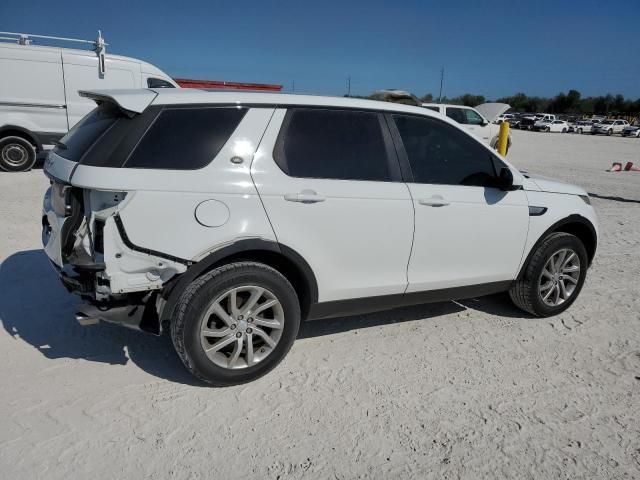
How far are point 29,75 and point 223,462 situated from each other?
10.6 m

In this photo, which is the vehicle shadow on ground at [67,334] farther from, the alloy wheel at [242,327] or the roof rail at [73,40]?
the roof rail at [73,40]

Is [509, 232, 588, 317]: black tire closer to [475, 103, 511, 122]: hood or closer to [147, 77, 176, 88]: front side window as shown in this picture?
[147, 77, 176, 88]: front side window

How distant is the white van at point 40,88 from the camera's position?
1027cm

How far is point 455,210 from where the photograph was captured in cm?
365

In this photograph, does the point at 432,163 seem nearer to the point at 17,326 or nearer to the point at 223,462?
the point at 223,462

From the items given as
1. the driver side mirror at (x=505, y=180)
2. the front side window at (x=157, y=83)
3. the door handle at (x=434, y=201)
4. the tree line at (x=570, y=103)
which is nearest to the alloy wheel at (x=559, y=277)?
the driver side mirror at (x=505, y=180)

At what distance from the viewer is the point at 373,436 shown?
9.09ft

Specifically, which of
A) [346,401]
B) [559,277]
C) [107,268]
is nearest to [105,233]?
[107,268]

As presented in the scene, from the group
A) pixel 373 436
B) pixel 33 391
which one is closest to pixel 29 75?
pixel 33 391

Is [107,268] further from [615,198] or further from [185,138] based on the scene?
[615,198]

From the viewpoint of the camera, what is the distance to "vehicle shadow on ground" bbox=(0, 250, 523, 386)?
3.48 meters

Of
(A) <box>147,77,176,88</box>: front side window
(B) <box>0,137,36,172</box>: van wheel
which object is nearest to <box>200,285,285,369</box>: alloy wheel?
(B) <box>0,137,36,172</box>: van wheel

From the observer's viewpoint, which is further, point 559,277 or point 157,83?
point 157,83

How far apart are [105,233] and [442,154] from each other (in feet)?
7.89
